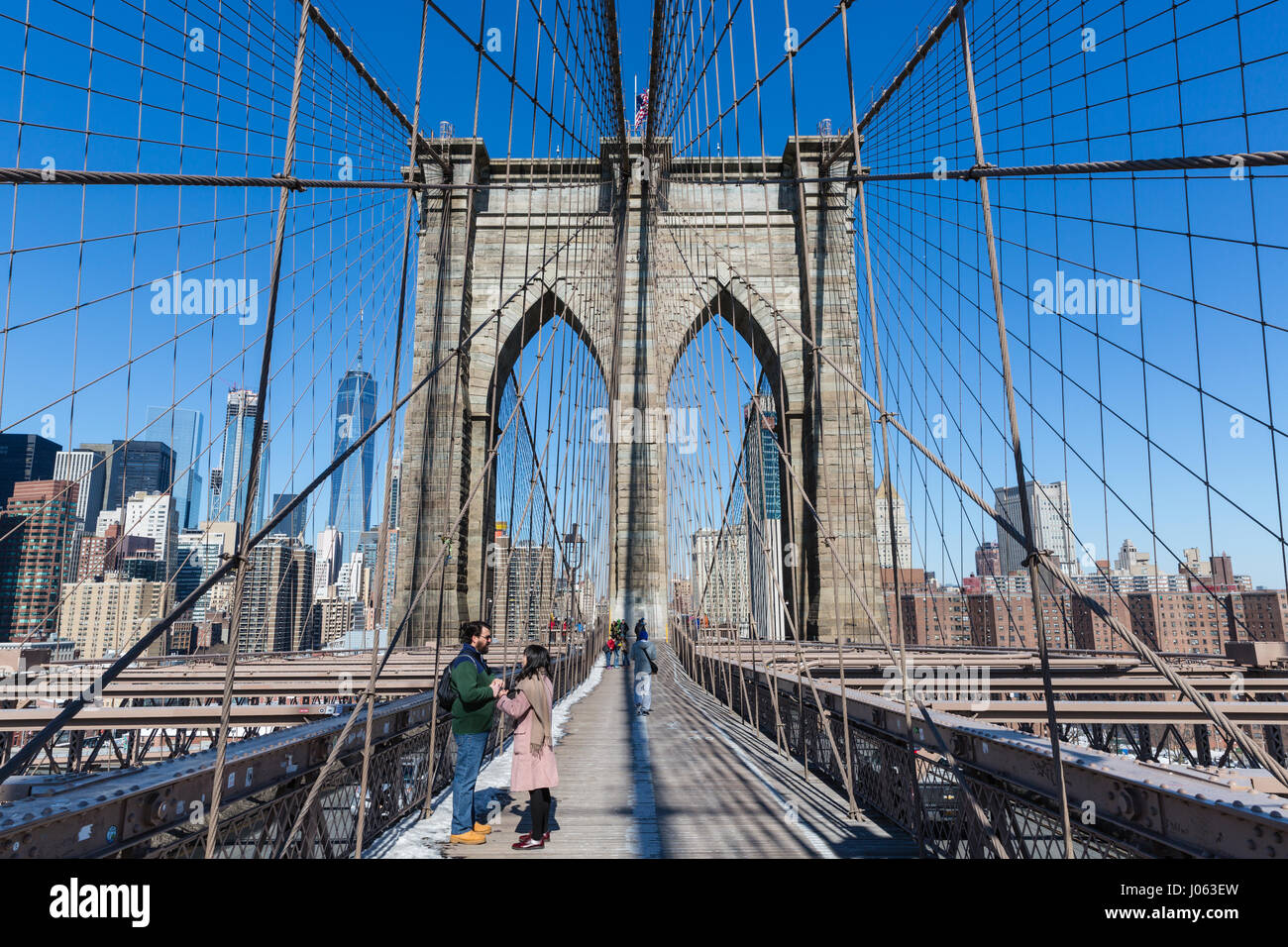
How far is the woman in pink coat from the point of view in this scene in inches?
122

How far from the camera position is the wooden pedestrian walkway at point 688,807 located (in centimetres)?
305

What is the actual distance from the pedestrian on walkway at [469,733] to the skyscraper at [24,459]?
68.7 m

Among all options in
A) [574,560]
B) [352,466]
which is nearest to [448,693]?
[574,560]

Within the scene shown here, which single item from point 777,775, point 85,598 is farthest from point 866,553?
point 85,598

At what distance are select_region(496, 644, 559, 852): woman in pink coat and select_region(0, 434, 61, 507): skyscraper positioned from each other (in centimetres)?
6888

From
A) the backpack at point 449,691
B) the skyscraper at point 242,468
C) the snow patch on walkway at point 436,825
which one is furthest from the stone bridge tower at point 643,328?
the backpack at point 449,691

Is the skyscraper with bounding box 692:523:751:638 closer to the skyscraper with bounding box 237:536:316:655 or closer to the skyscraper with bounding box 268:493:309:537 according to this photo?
the skyscraper with bounding box 268:493:309:537

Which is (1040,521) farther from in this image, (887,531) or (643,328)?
(643,328)

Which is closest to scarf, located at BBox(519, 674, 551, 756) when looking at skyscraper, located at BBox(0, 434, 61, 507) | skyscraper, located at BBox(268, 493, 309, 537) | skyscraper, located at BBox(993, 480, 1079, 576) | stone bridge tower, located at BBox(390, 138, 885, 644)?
skyscraper, located at BBox(268, 493, 309, 537)

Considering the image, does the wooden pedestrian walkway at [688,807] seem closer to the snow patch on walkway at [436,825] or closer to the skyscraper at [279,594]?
the snow patch on walkway at [436,825]

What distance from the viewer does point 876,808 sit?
3.73 m

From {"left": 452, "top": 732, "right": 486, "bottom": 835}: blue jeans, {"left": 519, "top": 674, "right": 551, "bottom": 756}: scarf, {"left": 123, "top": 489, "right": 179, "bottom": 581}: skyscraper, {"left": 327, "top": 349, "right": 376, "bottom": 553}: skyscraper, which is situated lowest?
{"left": 452, "top": 732, "right": 486, "bottom": 835}: blue jeans

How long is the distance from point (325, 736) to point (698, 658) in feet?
30.6

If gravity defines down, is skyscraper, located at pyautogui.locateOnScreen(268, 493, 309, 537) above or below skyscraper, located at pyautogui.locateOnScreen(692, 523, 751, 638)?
above
